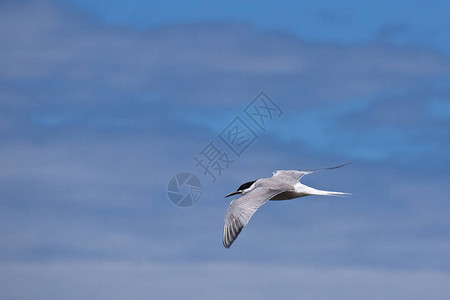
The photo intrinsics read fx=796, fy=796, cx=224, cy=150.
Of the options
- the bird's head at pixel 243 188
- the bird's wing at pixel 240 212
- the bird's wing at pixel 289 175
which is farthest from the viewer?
the bird's wing at pixel 289 175

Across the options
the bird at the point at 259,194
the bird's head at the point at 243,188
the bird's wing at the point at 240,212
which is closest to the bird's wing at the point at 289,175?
the bird at the point at 259,194

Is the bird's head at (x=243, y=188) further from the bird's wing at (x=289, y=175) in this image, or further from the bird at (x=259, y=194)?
the bird's wing at (x=289, y=175)

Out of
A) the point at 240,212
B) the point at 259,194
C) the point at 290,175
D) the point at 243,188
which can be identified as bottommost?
the point at 240,212

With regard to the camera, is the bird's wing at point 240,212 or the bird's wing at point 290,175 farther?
the bird's wing at point 290,175

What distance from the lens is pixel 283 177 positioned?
24.7 meters

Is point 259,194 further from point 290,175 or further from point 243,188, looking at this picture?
point 290,175

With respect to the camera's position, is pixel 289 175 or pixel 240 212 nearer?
pixel 240 212

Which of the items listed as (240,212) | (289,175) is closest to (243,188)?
(289,175)

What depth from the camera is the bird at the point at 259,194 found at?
20.3 meters

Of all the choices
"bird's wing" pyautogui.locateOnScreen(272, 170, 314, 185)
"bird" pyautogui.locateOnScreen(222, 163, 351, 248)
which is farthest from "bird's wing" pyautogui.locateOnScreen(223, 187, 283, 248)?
"bird's wing" pyautogui.locateOnScreen(272, 170, 314, 185)

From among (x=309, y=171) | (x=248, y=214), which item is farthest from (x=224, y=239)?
(x=309, y=171)

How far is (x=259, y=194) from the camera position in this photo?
71.3 feet

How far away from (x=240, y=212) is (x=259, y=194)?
4.30 ft

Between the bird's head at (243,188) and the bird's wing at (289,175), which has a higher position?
the bird's wing at (289,175)
